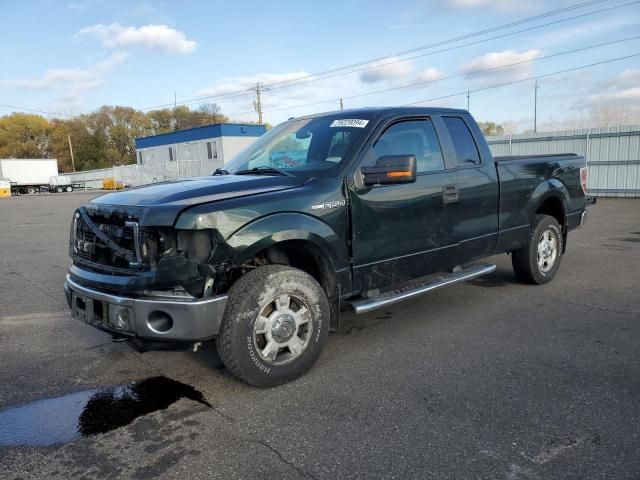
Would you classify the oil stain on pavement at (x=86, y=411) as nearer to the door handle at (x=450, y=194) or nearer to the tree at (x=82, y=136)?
the door handle at (x=450, y=194)

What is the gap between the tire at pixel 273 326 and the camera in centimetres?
327

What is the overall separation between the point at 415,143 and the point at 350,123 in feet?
2.19

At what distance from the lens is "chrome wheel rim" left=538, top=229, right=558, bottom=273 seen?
600cm

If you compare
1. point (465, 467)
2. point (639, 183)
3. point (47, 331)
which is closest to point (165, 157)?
point (639, 183)

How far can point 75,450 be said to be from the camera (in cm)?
282

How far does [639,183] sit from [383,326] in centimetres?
1676

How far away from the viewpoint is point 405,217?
424 centimetres

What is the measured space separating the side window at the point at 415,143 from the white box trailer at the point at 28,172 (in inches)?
2189

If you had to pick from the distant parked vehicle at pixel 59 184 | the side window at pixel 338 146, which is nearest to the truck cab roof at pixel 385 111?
the side window at pixel 338 146

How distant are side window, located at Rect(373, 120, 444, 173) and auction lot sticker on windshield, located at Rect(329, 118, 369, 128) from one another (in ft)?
0.62

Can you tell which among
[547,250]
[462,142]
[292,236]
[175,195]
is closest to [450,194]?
[462,142]

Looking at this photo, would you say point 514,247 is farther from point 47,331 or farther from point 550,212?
point 47,331

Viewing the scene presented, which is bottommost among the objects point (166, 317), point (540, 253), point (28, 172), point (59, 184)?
point (540, 253)

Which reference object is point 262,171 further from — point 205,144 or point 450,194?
point 205,144
